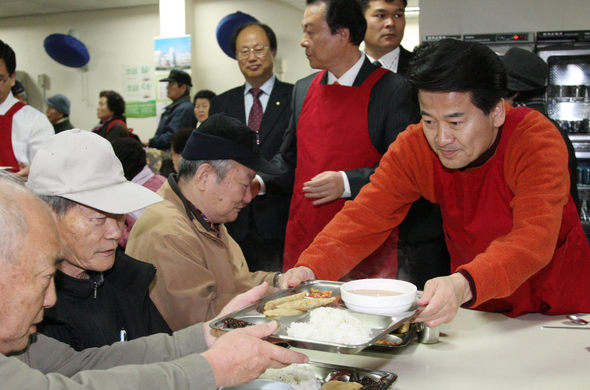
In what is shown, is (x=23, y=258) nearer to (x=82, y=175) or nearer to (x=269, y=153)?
(x=82, y=175)

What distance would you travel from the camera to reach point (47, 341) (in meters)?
1.29

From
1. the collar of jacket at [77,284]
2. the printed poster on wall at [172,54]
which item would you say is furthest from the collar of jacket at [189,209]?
the printed poster on wall at [172,54]

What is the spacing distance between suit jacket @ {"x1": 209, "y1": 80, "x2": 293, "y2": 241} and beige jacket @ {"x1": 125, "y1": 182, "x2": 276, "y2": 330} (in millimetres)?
971

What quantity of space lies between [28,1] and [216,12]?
9.34 feet

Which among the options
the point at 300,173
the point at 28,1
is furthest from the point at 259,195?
the point at 28,1

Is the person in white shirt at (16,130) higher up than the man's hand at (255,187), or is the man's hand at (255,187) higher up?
the person in white shirt at (16,130)

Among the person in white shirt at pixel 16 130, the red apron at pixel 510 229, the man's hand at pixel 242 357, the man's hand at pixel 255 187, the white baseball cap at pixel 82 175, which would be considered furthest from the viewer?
the person in white shirt at pixel 16 130

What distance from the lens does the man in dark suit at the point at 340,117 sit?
2426 mm

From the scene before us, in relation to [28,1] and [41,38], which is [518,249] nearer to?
[28,1]

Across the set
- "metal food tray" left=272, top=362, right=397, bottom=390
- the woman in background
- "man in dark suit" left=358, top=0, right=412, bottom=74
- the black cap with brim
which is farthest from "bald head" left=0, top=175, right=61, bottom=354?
the black cap with brim

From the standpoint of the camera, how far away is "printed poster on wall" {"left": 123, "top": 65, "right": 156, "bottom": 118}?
8156mm

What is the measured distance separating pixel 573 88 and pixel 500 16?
0.89m

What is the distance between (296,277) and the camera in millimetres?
1739

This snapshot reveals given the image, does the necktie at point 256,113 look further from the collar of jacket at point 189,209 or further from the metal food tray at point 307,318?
the metal food tray at point 307,318
